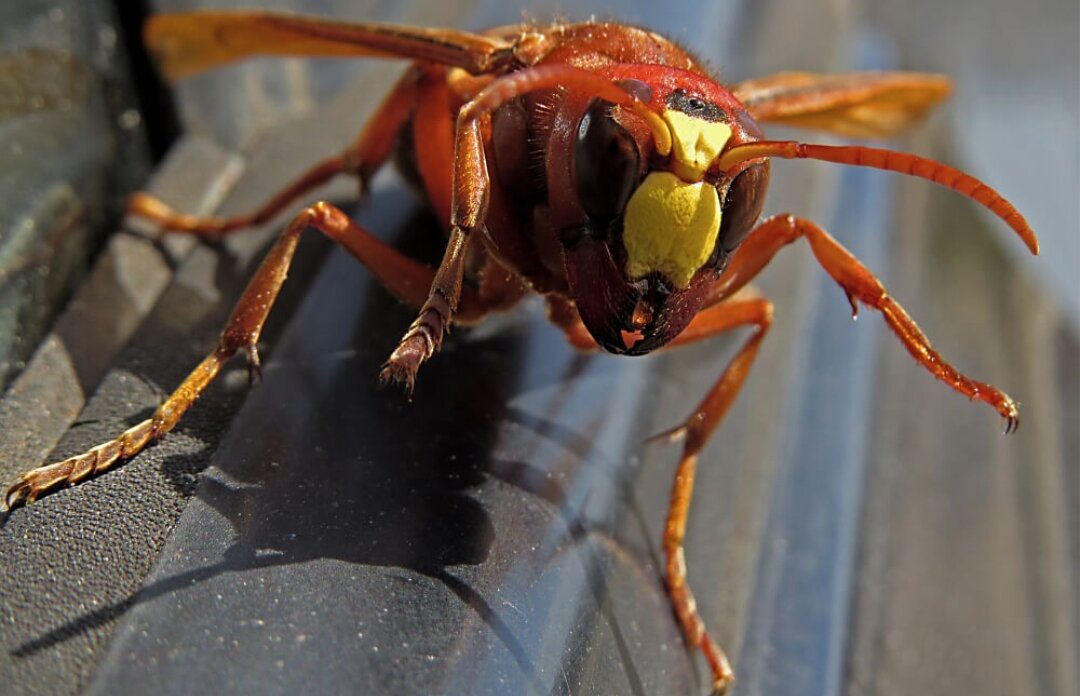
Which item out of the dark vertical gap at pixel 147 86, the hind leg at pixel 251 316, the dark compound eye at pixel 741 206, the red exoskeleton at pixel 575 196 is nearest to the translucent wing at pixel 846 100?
the red exoskeleton at pixel 575 196

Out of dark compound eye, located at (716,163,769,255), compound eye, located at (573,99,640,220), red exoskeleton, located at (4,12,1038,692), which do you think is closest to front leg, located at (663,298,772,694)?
red exoskeleton, located at (4,12,1038,692)

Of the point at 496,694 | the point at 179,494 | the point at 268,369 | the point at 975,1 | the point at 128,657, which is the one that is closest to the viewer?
the point at 128,657

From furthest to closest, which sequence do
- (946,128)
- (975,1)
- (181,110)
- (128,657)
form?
1. (975,1)
2. (946,128)
3. (181,110)
4. (128,657)

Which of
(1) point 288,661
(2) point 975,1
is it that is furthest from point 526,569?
(2) point 975,1

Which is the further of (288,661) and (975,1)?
(975,1)

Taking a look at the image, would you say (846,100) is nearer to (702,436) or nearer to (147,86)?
(702,436)

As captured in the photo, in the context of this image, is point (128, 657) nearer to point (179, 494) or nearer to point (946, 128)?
point (179, 494)

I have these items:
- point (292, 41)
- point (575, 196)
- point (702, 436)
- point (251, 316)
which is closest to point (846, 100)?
point (702, 436)
